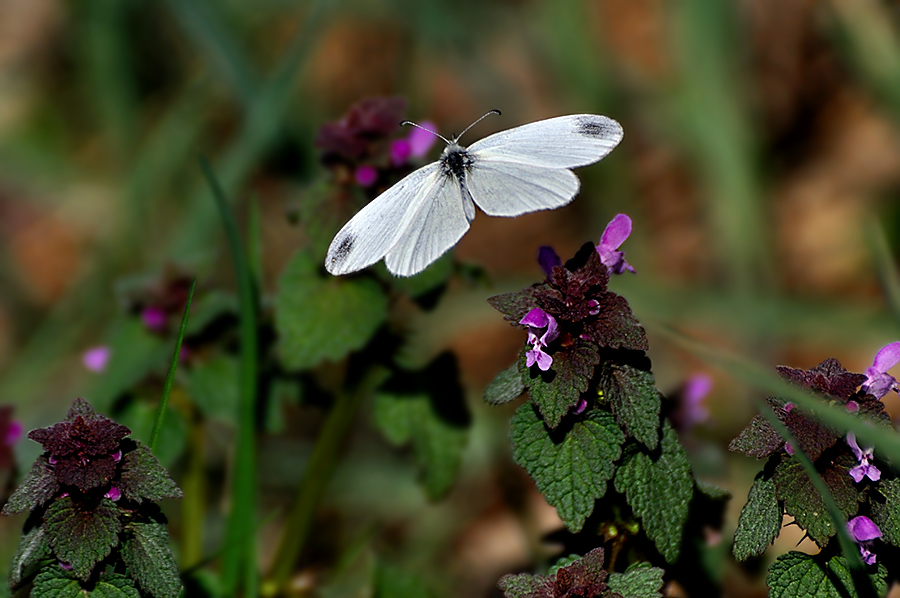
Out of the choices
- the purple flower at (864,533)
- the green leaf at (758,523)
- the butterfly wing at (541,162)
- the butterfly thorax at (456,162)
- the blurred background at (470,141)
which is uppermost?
the blurred background at (470,141)

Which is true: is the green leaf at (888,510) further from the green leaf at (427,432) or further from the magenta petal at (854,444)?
the green leaf at (427,432)

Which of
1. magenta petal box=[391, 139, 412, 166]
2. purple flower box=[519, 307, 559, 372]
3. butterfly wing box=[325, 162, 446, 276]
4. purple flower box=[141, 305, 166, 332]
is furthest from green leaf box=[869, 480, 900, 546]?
purple flower box=[141, 305, 166, 332]

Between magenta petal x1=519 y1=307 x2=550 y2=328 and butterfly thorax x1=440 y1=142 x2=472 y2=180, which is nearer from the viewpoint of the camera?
magenta petal x1=519 y1=307 x2=550 y2=328

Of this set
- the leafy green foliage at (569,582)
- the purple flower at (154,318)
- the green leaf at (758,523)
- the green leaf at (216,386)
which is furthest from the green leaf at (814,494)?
the purple flower at (154,318)

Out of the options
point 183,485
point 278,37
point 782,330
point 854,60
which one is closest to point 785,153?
point 854,60

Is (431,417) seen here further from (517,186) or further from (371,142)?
Answer: (517,186)

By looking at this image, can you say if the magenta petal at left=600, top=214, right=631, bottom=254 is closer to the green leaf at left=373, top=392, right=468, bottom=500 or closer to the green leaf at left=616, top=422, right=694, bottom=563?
the green leaf at left=616, top=422, right=694, bottom=563

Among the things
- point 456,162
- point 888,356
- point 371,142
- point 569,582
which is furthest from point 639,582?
point 371,142
